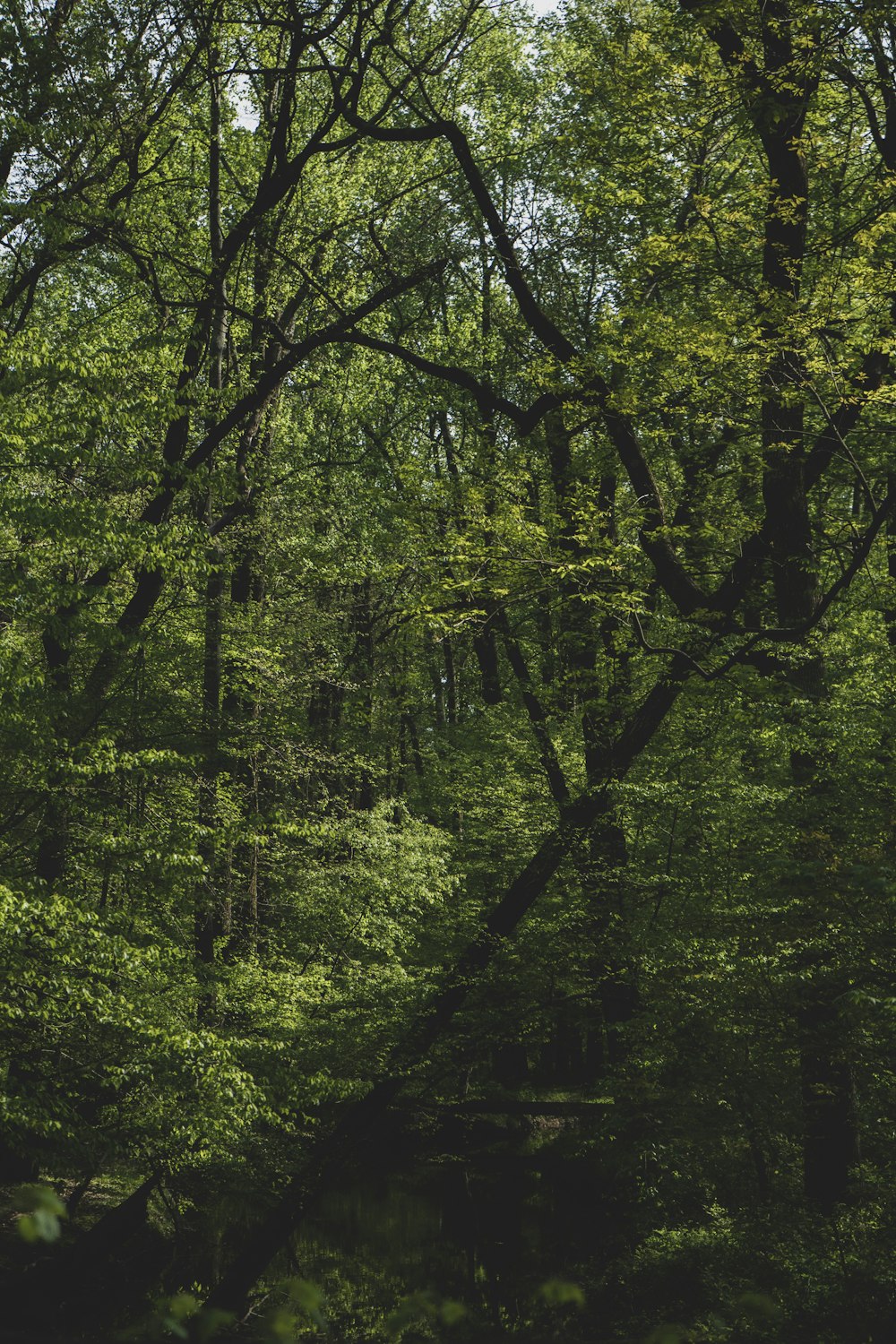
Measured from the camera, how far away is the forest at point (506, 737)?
7.57m

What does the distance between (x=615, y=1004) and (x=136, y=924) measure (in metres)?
4.88

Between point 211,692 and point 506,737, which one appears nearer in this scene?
point 211,692

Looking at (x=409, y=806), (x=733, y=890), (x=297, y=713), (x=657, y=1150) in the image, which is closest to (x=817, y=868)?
(x=733, y=890)

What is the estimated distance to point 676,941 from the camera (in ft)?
26.9

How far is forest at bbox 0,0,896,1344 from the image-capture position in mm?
7566

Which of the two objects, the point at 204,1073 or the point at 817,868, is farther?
the point at 204,1073

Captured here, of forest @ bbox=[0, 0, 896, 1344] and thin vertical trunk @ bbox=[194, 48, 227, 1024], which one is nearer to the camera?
forest @ bbox=[0, 0, 896, 1344]

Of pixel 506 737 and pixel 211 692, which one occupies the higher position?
pixel 211 692

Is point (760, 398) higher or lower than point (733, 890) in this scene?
higher

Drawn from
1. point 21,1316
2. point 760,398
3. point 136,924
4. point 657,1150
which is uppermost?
point 760,398

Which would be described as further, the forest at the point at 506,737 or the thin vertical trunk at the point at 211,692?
the thin vertical trunk at the point at 211,692

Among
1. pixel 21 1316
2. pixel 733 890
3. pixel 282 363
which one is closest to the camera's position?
pixel 733 890

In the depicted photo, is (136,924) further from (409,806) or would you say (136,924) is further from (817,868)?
(409,806)

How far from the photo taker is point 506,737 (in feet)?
53.6
